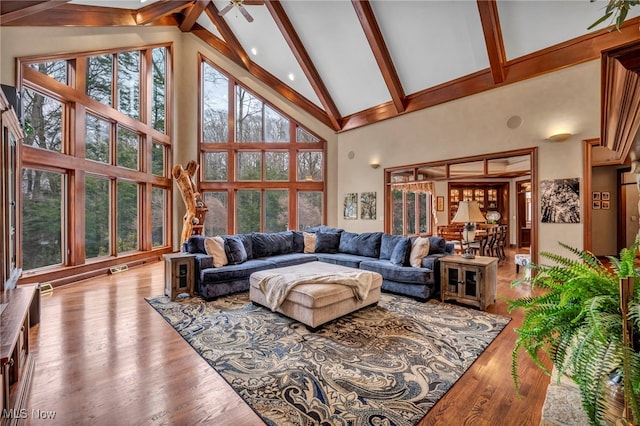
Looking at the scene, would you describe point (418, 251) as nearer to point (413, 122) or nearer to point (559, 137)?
point (559, 137)

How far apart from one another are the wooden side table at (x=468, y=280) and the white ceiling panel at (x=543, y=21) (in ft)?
12.8

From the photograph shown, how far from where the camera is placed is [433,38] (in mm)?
5547

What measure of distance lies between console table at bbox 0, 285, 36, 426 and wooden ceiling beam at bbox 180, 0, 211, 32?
22.3 feet

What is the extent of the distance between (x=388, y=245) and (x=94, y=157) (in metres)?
6.00

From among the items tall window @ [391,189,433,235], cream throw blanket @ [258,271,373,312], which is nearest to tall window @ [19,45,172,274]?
cream throw blanket @ [258,271,373,312]

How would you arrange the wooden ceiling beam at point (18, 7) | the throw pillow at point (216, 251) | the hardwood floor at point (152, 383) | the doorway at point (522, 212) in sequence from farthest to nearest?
the doorway at point (522, 212), the throw pillow at point (216, 251), the wooden ceiling beam at point (18, 7), the hardwood floor at point (152, 383)

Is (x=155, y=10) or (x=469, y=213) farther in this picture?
(x=155, y=10)

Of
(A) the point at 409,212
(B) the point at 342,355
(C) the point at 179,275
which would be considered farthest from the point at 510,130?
(C) the point at 179,275

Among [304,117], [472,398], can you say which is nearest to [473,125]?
[304,117]

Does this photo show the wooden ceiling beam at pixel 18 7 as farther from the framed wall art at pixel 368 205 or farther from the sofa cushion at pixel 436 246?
the framed wall art at pixel 368 205

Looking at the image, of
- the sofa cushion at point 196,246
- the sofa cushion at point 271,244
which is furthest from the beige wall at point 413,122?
the sofa cushion at point 196,246

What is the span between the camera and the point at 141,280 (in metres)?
5.43

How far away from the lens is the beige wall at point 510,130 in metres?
4.71

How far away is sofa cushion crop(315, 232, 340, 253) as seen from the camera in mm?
6016
